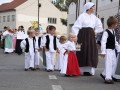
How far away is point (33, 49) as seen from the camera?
1433cm

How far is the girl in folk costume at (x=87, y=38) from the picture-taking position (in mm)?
11727

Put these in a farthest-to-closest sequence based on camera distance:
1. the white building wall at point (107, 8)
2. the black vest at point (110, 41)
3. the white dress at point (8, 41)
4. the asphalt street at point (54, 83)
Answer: the white building wall at point (107, 8)
the white dress at point (8, 41)
the black vest at point (110, 41)
the asphalt street at point (54, 83)

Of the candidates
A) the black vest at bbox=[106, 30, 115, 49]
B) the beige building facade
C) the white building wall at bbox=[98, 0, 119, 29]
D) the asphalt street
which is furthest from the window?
the black vest at bbox=[106, 30, 115, 49]

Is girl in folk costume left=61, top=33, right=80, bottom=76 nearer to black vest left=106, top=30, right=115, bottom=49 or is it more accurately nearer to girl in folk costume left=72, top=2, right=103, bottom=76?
girl in folk costume left=72, top=2, right=103, bottom=76

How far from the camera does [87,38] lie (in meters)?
11.7

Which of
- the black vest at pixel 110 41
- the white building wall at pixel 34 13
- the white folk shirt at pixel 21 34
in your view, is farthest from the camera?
the white building wall at pixel 34 13

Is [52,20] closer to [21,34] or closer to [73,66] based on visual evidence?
[21,34]

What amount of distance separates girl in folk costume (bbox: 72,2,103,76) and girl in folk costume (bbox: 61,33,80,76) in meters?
0.20

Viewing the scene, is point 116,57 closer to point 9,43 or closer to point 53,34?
point 53,34

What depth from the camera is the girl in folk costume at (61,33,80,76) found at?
11.6 meters

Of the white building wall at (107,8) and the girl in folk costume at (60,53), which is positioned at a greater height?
the white building wall at (107,8)

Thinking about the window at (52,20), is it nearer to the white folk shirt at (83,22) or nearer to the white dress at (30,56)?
the white dress at (30,56)

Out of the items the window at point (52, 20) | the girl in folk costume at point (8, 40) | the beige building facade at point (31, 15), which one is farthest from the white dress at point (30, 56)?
the window at point (52, 20)

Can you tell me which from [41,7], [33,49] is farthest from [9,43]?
[41,7]
